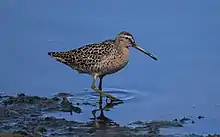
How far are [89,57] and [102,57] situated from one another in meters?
0.20

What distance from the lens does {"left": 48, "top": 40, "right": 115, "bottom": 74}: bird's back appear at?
449 inches

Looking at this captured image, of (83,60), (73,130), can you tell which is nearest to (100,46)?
(83,60)

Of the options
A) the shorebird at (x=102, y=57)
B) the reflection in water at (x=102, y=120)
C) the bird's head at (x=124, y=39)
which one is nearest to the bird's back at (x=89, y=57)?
the shorebird at (x=102, y=57)

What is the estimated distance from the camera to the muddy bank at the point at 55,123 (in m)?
9.50

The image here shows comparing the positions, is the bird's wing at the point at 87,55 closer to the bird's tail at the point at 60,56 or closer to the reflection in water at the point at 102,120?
the bird's tail at the point at 60,56

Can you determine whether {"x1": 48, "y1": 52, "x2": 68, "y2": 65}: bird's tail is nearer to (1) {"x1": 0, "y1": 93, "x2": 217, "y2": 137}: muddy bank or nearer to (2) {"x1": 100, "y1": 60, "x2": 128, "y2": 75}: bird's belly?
(2) {"x1": 100, "y1": 60, "x2": 128, "y2": 75}: bird's belly

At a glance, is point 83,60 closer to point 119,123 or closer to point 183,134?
point 119,123

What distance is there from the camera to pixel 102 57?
11.4 meters

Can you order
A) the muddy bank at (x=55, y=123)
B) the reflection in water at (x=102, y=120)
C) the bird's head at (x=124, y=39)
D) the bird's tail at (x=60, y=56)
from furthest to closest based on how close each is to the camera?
the bird's tail at (x=60, y=56)
the bird's head at (x=124, y=39)
the reflection in water at (x=102, y=120)
the muddy bank at (x=55, y=123)

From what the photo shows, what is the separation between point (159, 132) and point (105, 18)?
4739 millimetres

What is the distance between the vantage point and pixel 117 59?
11383 mm

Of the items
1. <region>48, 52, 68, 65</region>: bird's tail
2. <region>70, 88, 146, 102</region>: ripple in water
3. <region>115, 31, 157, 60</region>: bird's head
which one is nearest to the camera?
<region>70, 88, 146, 102</region>: ripple in water

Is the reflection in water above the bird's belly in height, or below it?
below

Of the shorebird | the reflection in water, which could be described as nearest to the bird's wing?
the shorebird
